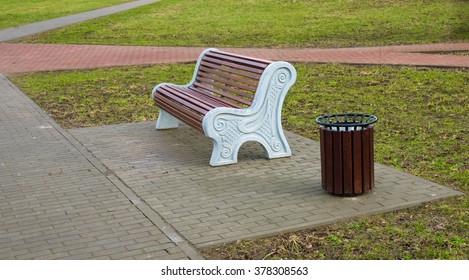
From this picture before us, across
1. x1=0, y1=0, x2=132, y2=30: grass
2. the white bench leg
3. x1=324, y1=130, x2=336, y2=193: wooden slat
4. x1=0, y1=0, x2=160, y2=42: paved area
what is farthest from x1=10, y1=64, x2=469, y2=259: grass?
x1=0, y1=0, x2=132, y2=30: grass

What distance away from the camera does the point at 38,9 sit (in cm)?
3394

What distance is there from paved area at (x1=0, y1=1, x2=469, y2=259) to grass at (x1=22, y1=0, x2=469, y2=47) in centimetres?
1084

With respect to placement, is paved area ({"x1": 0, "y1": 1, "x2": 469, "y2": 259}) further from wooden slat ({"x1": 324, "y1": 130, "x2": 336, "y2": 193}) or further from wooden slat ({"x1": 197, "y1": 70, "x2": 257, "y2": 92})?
wooden slat ({"x1": 197, "y1": 70, "x2": 257, "y2": 92})

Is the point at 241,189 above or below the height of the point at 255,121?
below

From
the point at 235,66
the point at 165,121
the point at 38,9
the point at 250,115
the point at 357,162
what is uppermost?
the point at 235,66

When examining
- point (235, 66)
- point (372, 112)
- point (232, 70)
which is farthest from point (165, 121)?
point (372, 112)

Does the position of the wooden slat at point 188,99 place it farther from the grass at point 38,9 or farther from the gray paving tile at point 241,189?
the grass at point 38,9

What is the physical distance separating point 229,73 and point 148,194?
2334 mm

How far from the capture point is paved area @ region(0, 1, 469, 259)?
6184 millimetres

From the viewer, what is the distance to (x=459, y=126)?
31.6ft

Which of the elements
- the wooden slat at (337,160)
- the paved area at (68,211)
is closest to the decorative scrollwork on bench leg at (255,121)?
the paved area at (68,211)

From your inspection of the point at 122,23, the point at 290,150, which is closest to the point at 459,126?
the point at 290,150

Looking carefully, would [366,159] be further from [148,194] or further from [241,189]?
[148,194]

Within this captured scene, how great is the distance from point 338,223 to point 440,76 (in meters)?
7.64
